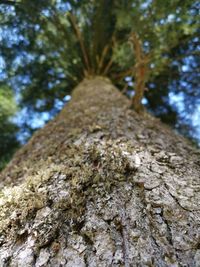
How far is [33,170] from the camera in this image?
2156 mm

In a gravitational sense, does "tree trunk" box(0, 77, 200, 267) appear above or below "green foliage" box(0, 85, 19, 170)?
below

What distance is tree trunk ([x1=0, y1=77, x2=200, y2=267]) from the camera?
129 cm

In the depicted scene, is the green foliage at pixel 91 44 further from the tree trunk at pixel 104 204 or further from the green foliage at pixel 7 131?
the tree trunk at pixel 104 204

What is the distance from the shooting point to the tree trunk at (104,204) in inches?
50.9

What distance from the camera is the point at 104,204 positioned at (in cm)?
159

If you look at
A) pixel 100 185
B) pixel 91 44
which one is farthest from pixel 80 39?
pixel 100 185

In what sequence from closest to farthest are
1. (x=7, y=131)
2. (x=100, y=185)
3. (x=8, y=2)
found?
(x=100, y=185) → (x=8, y=2) → (x=7, y=131)

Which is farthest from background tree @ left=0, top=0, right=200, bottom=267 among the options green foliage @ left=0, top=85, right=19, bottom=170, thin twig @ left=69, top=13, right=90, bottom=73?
thin twig @ left=69, top=13, right=90, bottom=73

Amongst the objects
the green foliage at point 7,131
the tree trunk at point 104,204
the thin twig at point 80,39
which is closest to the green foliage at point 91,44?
the thin twig at point 80,39

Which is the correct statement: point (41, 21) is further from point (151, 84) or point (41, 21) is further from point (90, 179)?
point (151, 84)

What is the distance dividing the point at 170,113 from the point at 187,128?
0.59 meters

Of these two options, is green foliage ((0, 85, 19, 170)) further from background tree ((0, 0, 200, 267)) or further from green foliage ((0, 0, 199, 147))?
background tree ((0, 0, 200, 267))

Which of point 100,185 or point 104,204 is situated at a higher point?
point 100,185

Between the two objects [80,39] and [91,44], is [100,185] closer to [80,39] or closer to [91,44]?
[80,39]
